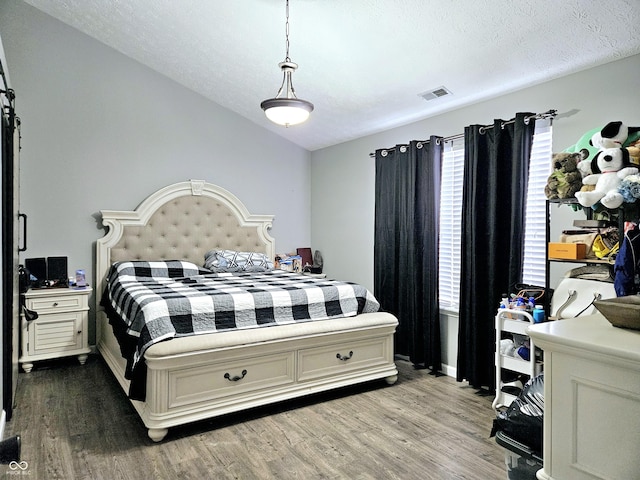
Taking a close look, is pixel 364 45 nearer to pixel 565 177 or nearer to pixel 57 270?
pixel 565 177

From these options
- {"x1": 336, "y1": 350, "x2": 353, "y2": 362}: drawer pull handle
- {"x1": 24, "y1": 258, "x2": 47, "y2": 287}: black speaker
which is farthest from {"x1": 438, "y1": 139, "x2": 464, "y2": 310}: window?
{"x1": 24, "y1": 258, "x2": 47, "y2": 287}: black speaker

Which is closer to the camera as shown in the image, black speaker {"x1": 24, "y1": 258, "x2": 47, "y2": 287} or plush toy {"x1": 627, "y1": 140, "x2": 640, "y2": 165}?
plush toy {"x1": 627, "y1": 140, "x2": 640, "y2": 165}

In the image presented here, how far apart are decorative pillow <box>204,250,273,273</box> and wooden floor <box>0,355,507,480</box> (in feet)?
5.01

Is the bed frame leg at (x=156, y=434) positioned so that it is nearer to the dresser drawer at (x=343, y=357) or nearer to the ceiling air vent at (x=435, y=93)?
the dresser drawer at (x=343, y=357)

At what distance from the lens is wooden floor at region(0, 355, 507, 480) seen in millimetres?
2252

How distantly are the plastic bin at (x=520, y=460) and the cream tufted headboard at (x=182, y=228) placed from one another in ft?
12.6

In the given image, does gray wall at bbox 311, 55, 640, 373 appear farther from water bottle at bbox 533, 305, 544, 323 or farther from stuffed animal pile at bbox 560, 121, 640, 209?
stuffed animal pile at bbox 560, 121, 640, 209

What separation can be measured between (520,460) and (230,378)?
184 centimetres

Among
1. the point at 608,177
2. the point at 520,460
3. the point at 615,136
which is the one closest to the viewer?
the point at 520,460

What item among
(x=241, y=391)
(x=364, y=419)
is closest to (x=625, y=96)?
(x=364, y=419)

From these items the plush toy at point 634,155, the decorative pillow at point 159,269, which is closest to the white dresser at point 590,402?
the plush toy at point 634,155

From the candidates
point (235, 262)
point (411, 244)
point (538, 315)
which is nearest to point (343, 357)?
point (411, 244)

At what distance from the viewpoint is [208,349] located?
2.73 metres

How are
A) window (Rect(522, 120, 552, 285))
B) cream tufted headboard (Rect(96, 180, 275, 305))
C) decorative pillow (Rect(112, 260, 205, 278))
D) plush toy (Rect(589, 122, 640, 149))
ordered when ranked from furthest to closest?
cream tufted headboard (Rect(96, 180, 275, 305))
decorative pillow (Rect(112, 260, 205, 278))
window (Rect(522, 120, 552, 285))
plush toy (Rect(589, 122, 640, 149))
